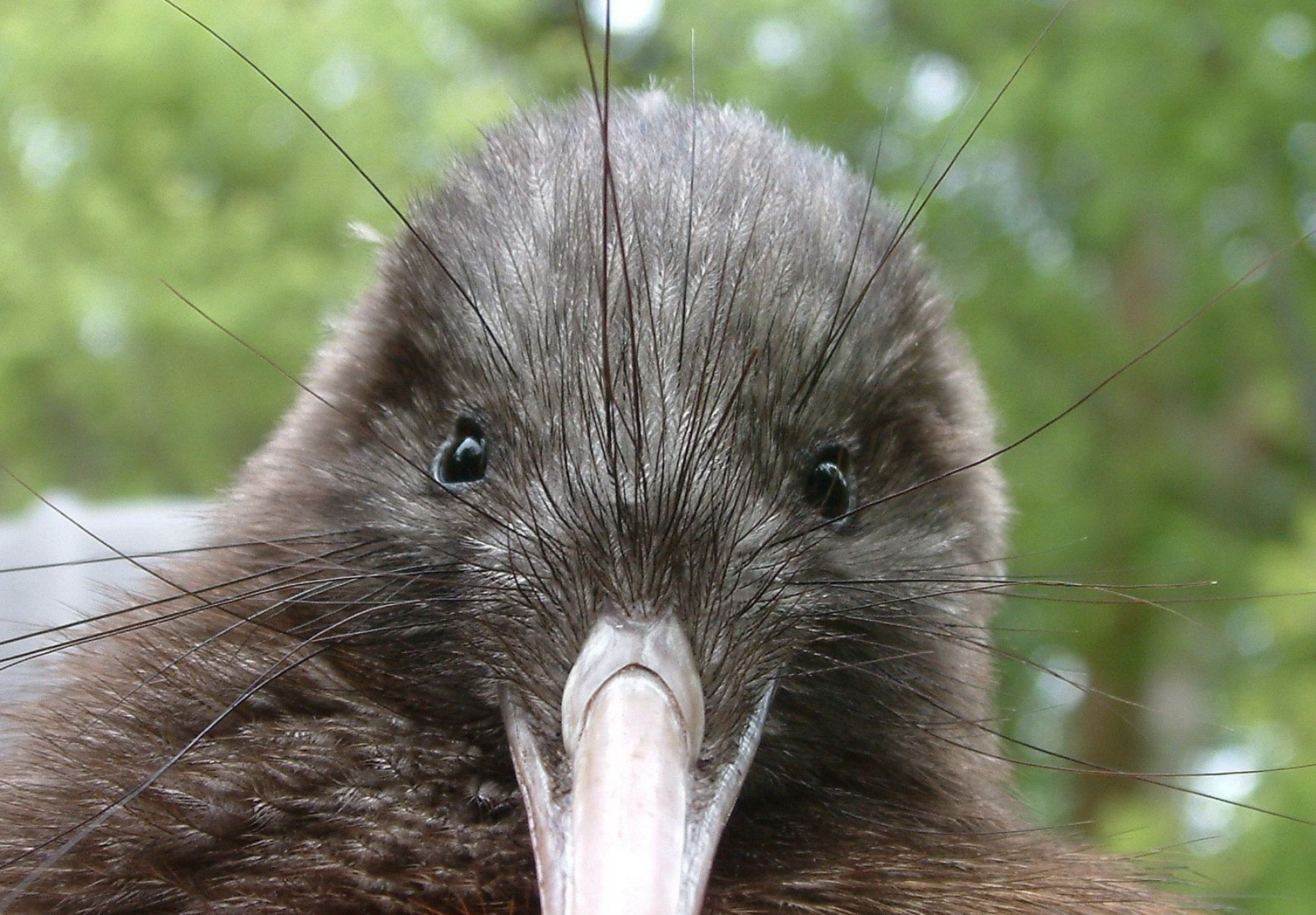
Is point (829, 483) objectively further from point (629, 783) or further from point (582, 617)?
point (629, 783)

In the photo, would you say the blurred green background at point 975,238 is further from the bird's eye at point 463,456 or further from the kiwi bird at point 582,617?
the bird's eye at point 463,456

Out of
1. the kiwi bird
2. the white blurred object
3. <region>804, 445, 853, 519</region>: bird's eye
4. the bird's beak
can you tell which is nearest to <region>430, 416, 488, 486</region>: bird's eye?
the kiwi bird

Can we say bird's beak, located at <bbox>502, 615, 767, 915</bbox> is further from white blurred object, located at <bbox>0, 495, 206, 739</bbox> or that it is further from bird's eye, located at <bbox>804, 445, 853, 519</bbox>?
white blurred object, located at <bbox>0, 495, 206, 739</bbox>

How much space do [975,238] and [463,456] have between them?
5.11m

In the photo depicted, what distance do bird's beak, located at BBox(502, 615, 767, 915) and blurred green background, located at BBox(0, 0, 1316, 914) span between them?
417cm

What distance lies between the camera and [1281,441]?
8.34 metres

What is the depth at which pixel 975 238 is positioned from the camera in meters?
6.92

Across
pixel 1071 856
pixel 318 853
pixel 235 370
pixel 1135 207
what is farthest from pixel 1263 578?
pixel 235 370

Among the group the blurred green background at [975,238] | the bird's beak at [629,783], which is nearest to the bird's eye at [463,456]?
the bird's beak at [629,783]

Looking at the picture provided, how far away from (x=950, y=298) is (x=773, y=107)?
407 centimetres

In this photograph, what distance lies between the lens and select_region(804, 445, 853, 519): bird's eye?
7.27ft

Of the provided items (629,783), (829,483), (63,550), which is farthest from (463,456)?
(63,550)

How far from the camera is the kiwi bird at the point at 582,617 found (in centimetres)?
197

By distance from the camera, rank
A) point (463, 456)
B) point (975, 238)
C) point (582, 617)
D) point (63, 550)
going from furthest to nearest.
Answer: point (975, 238), point (63, 550), point (463, 456), point (582, 617)
